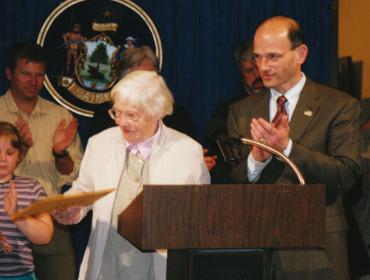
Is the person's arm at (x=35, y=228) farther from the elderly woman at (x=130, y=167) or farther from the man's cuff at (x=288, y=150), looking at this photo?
the man's cuff at (x=288, y=150)

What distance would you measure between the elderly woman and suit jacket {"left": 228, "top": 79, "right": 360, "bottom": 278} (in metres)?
0.40

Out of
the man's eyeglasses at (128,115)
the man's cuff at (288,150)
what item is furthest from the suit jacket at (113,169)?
the man's cuff at (288,150)

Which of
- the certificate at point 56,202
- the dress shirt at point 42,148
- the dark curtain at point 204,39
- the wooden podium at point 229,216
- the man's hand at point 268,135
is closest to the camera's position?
the wooden podium at point 229,216

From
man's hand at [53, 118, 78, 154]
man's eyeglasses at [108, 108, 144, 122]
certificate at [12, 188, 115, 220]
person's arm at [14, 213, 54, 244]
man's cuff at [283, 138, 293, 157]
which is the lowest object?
person's arm at [14, 213, 54, 244]

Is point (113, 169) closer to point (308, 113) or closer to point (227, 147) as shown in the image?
point (227, 147)

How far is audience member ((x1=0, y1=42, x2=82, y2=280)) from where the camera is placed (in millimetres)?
4337

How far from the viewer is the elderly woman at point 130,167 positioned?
3.17 metres

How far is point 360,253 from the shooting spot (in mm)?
3291

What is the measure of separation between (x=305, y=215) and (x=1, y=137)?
170 centimetres

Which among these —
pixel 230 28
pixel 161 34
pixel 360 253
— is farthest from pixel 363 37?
pixel 360 253

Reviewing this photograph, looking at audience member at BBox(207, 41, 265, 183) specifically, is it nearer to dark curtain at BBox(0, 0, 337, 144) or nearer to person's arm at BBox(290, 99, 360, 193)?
dark curtain at BBox(0, 0, 337, 144)

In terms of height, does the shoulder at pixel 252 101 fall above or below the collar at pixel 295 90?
below

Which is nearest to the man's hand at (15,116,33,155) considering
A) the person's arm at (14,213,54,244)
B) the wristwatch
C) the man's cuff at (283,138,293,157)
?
the wristwatch

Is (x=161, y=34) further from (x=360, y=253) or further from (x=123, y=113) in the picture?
(x=360, y=253)
